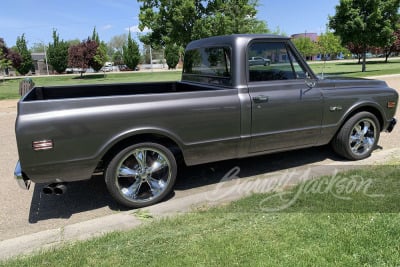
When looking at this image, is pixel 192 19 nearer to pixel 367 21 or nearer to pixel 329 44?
pixel 367 21

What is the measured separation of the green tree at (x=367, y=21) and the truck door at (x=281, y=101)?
23821 mm

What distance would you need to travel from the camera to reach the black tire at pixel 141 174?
3977 mm

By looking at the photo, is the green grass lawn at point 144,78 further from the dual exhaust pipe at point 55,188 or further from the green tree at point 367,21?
the dual exhaust pipe at point 55,188

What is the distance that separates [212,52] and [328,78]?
67.0 inches

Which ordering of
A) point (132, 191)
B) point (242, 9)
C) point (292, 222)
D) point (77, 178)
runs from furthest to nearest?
point (242, 9) < point (132, 191) < point (77, 178) < point (292, 222)

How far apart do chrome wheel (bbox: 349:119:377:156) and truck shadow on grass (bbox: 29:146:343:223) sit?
0.29m

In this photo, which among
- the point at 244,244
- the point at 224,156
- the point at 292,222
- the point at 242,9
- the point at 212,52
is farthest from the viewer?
the point at 242,9

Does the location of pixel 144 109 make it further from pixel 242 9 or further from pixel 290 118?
pixel 242 9

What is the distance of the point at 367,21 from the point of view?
26.2 metres

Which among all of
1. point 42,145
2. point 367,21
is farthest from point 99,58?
point 42,145

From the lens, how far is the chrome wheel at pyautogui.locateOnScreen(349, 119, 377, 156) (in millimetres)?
5445

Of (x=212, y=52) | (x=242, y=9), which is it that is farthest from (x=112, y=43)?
(x=212, y=52)

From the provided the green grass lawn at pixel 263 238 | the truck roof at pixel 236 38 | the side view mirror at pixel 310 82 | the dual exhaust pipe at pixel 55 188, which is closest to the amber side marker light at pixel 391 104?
the side view mirror at pixel 310 82

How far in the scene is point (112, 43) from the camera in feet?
379
